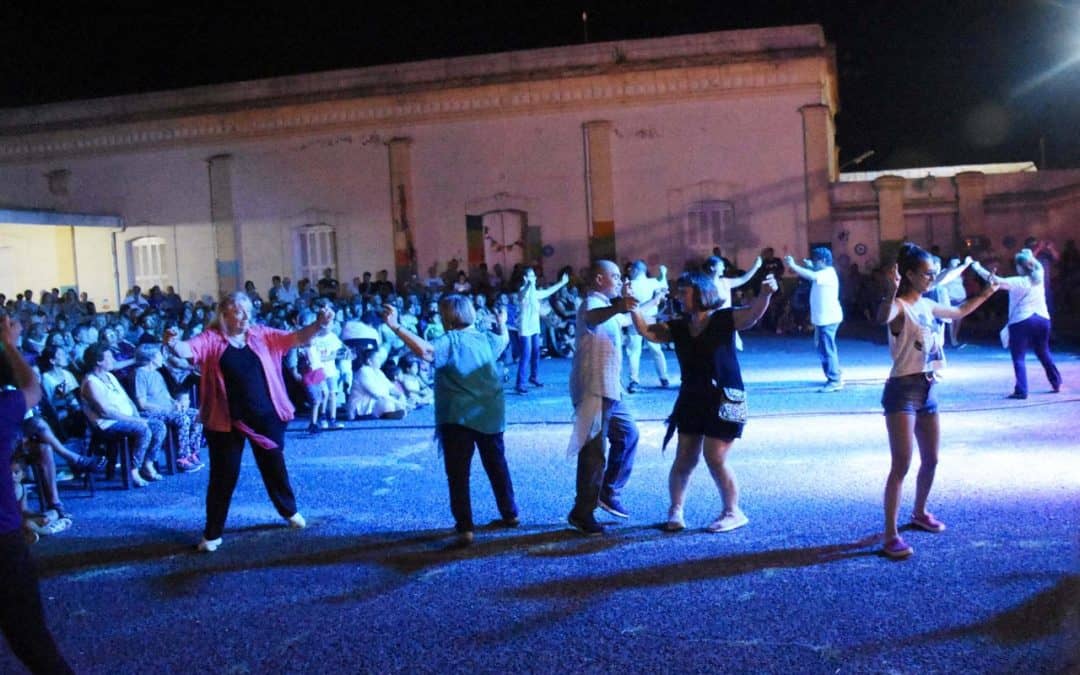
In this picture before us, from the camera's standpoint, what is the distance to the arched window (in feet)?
91.1

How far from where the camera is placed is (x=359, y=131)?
2600cm

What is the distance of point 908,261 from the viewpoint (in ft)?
20.7

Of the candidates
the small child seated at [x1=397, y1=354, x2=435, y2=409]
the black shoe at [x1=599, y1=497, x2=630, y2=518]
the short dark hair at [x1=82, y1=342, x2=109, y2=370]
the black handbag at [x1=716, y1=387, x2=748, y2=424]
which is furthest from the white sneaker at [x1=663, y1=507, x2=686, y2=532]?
the small child seated at [x1=397, y1=354, x2=435, y2=409]

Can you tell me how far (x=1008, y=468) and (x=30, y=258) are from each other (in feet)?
84.1

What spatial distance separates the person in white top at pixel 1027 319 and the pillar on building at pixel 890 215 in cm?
1338

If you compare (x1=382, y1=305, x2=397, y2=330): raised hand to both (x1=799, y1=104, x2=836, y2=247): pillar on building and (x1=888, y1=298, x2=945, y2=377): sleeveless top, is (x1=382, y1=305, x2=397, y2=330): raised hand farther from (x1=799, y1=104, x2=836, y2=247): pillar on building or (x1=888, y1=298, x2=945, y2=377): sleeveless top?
(x1=799, y1=104, x2=836, y2=247): pillar on building

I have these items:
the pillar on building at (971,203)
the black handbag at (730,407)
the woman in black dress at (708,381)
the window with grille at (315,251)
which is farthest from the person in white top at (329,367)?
the pillar on building at (971,203)

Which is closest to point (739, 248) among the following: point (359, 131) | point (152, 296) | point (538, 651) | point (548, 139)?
point (548, 139)

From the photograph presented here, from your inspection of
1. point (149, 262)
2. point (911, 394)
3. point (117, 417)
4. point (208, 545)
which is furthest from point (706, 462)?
point (149, 262)

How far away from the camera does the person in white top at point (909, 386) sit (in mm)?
6016

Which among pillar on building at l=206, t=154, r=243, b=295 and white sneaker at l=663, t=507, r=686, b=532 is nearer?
white sneaker at l=663, t=507, r=686, b=532

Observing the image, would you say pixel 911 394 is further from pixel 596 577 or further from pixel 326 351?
pixel 326 351

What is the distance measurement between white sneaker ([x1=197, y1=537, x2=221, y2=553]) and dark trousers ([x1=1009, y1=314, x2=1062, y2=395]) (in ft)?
29.1

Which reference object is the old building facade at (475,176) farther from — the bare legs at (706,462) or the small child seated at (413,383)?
the bare legs at (706,462)
